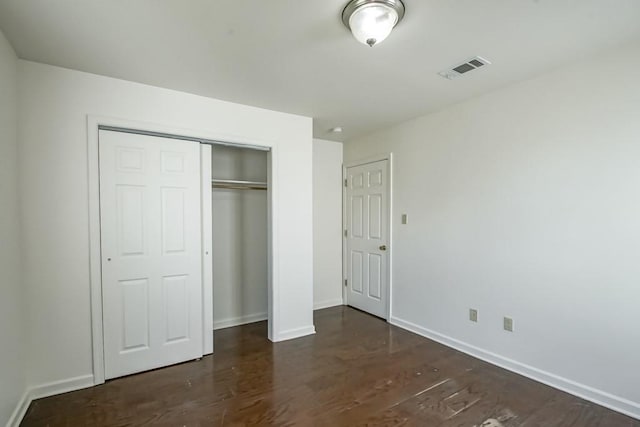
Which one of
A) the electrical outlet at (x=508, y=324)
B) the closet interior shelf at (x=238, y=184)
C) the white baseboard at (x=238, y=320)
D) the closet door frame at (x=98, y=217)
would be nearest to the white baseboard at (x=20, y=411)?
the closet door frame at (x=98, y=217)

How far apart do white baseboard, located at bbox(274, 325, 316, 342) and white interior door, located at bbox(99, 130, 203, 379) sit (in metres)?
0.81

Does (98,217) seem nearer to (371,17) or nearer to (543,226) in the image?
(371,17)

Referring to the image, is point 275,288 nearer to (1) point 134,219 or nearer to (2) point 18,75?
(1) point 134,219

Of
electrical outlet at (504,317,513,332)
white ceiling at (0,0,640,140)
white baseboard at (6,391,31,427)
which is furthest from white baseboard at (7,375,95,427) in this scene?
electrical outlet at (504,317,513,332)

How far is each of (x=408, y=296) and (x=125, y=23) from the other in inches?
139

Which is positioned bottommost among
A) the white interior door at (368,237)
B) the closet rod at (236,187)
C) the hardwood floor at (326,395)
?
the hardwood floor at (326,395)

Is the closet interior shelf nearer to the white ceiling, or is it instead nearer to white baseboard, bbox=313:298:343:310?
the white ceiling

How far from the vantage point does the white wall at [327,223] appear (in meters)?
4.54

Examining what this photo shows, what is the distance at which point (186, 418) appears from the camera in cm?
209

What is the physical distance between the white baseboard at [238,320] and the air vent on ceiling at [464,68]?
10.9ft

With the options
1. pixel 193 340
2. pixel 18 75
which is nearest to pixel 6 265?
pixel 18 75

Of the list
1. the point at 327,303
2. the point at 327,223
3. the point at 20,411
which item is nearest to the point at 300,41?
the point at 327,223

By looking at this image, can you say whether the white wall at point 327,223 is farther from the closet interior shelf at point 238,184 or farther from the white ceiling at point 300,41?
the white ceiling at point 300,41

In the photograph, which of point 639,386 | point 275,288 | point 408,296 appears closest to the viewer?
point 639,386
